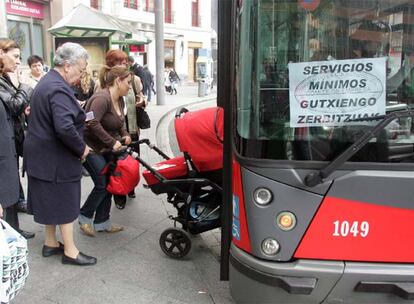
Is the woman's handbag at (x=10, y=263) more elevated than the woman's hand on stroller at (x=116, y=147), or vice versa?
the woman's hand on stroller at (x=116, y=147)

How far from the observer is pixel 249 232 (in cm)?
242

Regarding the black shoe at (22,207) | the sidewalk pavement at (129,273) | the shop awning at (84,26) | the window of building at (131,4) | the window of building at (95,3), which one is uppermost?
the window of building at (131,4)

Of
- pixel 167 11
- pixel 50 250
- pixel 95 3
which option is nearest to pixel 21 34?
pixel 95 3

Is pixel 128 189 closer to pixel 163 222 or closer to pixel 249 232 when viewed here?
pixel 163 222

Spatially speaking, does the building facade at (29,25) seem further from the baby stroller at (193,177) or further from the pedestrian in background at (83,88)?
the baby stroller at (193,177)

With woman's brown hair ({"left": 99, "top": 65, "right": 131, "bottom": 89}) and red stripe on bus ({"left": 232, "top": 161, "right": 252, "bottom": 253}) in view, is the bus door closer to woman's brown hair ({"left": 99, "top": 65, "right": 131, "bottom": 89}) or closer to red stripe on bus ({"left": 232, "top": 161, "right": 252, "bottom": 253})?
red stripe on bus ({"left": 232, "top": 161, "right": 252, "bottom": 253})

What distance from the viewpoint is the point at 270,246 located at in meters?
2.37

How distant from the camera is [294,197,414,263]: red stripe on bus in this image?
225cm

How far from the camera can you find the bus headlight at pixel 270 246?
92.9 inches

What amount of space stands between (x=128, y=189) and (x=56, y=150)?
0.82m

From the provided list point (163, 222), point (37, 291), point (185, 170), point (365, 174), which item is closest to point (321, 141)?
point (365, 174)

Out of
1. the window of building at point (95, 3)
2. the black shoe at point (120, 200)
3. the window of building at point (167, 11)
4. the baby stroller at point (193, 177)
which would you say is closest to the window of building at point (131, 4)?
the window of building at point (95, 3)

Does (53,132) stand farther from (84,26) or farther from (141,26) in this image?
(141,26)

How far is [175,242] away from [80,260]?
2.58 feet
